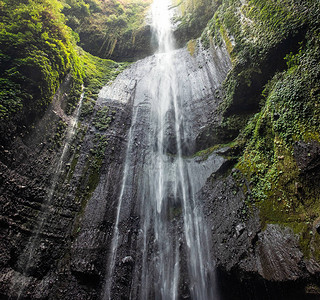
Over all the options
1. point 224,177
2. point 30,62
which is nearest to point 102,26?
point 30,62

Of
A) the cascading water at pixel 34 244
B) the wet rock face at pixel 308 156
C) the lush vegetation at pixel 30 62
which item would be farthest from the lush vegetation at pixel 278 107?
the lush vegetation at pixel 30 62

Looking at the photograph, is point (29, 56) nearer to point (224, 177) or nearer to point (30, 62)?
point (30, 62)

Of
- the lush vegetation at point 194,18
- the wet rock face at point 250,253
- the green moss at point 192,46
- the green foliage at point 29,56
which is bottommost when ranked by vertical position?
the wet rock face at point 250,253

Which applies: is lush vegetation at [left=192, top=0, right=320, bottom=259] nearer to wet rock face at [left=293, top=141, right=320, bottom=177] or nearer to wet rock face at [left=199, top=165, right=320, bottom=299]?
wet rock face at [left=293, top=141, right=320, bottom=177]

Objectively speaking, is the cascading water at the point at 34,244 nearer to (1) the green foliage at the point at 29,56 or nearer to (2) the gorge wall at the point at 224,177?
(2) the gorge wall at the point at 224,177

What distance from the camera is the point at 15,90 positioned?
5785 millimetres

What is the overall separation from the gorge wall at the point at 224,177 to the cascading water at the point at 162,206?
0.20 meters

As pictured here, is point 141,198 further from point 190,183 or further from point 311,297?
point 311,297

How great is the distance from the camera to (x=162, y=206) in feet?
23.4

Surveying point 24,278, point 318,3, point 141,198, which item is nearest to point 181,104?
point 141,198

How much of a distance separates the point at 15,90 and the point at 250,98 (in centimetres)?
820

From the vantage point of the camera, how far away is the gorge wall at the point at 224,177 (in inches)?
179

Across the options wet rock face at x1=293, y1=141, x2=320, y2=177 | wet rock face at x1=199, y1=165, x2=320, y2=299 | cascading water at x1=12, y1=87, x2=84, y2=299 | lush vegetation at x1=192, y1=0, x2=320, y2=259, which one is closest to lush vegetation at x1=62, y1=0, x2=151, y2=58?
lush vegetation at x1=192, y1=0, x2=320, y2=259

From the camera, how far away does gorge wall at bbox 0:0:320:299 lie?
4.55 meters
